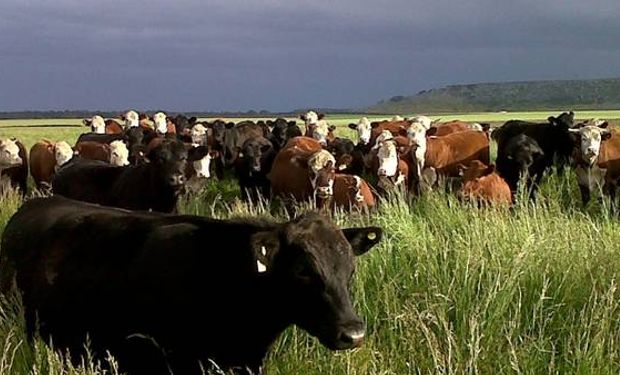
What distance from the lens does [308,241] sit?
4766 mm

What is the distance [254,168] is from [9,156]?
5417mm

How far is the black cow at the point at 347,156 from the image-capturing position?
16.2m

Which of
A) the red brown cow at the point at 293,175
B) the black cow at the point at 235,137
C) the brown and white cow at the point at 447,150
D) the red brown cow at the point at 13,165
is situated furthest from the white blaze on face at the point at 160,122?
the red brown cow at the point at 293,175

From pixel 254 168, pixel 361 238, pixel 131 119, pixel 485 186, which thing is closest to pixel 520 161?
pixel 485 186

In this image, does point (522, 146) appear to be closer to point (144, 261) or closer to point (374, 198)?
point (374, 198)

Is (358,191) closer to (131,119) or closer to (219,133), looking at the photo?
(219,133)

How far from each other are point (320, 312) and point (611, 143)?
13477mm

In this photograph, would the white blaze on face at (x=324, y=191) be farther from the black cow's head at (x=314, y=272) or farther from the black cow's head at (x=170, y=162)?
the black cow's head at (x=314, y=272)

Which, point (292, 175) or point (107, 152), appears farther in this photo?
point (107, 152)

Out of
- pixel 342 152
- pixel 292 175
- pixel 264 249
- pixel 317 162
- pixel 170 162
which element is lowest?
pixel 292 175

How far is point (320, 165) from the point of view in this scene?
14.6 m

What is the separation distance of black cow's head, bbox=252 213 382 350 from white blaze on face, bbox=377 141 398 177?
10702 millimetres

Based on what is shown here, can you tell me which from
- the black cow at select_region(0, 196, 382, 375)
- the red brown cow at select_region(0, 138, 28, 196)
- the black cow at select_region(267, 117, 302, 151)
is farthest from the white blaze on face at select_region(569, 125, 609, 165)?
the black cow at select_region(0, 196, 382, 375)

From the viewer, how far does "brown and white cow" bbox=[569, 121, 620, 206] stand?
14883mm
